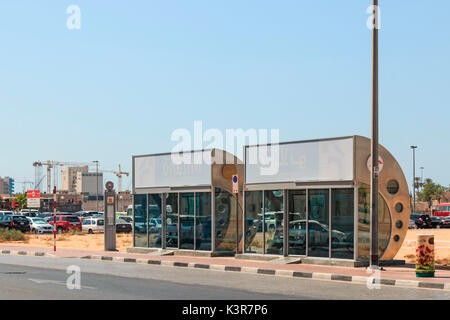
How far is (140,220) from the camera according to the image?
95.9 ft

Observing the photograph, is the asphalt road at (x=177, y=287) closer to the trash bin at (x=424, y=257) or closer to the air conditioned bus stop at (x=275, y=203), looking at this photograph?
the trash bin at (x=424, y=257)

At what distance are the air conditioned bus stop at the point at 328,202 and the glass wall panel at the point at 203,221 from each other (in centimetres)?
276

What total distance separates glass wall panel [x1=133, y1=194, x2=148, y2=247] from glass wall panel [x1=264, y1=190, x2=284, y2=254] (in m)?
6.58

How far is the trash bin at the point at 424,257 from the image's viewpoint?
58.4 ft

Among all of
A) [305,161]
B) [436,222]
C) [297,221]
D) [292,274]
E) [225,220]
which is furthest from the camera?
[436,222]

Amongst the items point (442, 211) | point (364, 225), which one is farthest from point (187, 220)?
point (442, 211)

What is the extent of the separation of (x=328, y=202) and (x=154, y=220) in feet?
29.5

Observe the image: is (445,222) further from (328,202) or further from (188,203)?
(328,202)

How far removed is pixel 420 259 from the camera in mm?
17938

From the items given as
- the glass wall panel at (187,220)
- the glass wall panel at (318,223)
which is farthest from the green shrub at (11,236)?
the glass wall panel at (318,223)

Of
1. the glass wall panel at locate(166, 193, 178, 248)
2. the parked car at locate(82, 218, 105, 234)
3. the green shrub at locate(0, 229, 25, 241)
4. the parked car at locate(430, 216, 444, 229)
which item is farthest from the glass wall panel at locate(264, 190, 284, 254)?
the parked car at locate(430, 216, 444, 229)
